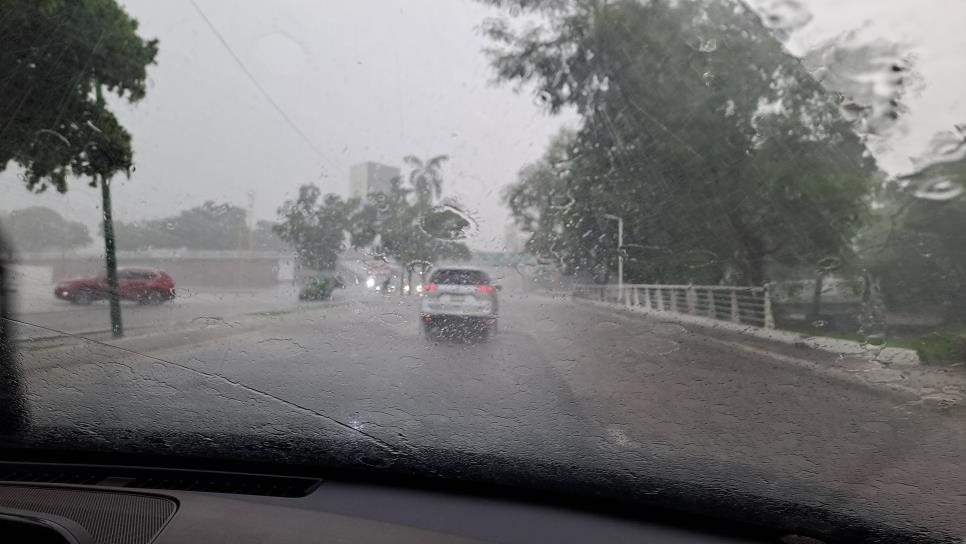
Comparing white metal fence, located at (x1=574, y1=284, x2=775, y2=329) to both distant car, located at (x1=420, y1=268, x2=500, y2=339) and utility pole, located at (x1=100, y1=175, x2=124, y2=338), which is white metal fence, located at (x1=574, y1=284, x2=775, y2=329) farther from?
utility pole, located at (x1=100, y1=175, x2=124, y2=338)

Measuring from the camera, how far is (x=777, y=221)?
13.1 feet

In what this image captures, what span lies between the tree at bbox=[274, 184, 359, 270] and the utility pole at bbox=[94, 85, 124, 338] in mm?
1120

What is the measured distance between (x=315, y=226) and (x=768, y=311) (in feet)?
10.5

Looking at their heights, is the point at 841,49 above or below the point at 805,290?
above

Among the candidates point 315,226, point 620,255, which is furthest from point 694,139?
point 315,226

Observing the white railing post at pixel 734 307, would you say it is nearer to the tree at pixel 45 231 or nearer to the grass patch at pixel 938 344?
the grass patch at pixel 938 344

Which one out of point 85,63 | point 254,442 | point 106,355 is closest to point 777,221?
point 254,442

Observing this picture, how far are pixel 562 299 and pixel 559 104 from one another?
60.0 inches

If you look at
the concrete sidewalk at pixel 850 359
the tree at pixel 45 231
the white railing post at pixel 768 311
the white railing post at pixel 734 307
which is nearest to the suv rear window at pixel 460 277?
the concrete sidewalk at pixel 850 359

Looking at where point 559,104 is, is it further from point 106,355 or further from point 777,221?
point 106,355

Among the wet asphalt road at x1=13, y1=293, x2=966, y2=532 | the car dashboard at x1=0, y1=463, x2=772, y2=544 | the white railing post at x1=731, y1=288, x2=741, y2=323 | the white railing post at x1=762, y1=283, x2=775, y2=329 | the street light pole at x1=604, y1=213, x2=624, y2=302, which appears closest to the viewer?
the car dashboard at x1=0, y1=463, x2=772, y2=544

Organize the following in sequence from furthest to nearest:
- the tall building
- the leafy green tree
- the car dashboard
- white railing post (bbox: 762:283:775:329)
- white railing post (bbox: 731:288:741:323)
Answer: the tall building → white railing post (bbox: 731:288:741:323) → white railing post (bbox: 762:283:775:329) → the leafy green tree → the car dashboard

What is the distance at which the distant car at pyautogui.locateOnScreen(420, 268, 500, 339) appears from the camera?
5.30 meters

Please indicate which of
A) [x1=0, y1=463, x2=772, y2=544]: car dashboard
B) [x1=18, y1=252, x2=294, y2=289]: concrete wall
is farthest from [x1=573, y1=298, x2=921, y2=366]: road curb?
[x1=18, y1=252, x2=294, y2=289]: concrete wall
